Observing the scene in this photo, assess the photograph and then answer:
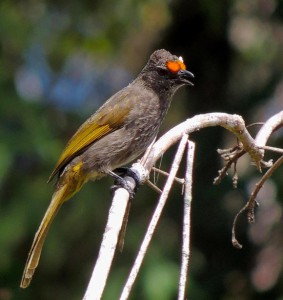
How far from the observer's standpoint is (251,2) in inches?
343

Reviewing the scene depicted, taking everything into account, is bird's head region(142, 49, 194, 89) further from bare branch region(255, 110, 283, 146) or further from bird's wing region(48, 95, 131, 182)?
bare branch region(255, 110, 283, 146)

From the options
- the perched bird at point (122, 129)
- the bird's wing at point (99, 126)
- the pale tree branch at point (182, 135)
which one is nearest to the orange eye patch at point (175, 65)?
the perched bird at point (122, 129)

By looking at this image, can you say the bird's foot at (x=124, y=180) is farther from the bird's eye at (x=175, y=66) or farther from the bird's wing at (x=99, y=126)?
the bird's eye at (x=175, y=66)

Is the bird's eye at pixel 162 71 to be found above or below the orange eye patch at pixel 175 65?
below

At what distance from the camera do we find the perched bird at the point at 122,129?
5059mm

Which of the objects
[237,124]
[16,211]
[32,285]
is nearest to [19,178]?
[16,211]

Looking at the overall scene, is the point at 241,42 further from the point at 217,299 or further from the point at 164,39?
the point at 217,299

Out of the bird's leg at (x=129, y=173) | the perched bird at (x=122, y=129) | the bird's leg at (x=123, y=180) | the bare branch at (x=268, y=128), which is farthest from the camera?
the perched bird at (x=122, y=129)

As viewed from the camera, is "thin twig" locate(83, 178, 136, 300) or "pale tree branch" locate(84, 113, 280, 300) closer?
"thin twig" locate(83, 178, 136, 300)

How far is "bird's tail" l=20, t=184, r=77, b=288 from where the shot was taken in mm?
4223

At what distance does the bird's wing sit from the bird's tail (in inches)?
12.5

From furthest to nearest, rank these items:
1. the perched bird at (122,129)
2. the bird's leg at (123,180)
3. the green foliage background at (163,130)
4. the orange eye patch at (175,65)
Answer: the green foliage background at (163,130) → the orange eye patch at (175,65) → the perched bird at (122,129) → the bird's leg at (123,180)

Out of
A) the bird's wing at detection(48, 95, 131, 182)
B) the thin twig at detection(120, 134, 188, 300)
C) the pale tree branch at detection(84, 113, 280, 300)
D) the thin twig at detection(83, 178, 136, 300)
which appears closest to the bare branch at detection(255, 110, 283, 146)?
the pale tree branch at detection(84, 113, 280, 300)

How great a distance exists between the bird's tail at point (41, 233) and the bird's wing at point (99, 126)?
12.5 inches
